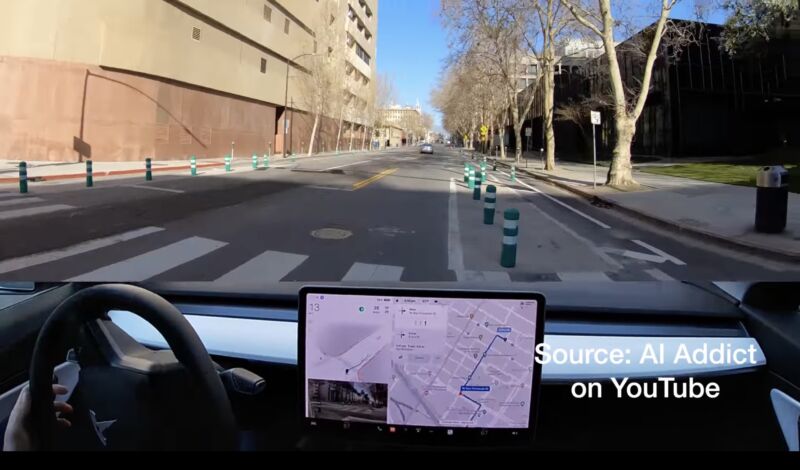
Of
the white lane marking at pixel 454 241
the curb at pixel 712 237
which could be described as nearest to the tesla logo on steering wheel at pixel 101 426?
the white lane marking at pixel 454 241

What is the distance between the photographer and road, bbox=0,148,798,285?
2102 millimetres

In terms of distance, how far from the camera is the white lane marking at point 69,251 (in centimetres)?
182

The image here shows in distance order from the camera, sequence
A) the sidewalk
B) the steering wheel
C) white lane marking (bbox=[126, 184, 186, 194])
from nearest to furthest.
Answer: the steering wheel < the sidewalk < white lane marking (bbox=[126, 184, 186, 194])

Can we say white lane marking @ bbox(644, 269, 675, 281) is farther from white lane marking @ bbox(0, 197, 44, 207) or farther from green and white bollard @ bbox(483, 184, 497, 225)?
white lane marking @ bbox(0, 197, 44, 207)

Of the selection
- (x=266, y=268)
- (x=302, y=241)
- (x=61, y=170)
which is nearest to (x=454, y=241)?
(x=302, y=241)

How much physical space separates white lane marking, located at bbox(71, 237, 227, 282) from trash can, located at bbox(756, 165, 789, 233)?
2760mm

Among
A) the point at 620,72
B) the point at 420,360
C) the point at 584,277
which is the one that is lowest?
the point at 420,360

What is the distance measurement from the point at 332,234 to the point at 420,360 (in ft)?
5.24

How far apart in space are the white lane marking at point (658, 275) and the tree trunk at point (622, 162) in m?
1.96

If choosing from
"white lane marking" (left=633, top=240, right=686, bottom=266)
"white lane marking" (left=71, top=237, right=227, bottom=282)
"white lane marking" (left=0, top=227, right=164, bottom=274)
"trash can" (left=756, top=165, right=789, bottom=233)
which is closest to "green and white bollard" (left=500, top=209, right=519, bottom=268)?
"white lane marking" (left=633, top=240, right=686, bottom=266)

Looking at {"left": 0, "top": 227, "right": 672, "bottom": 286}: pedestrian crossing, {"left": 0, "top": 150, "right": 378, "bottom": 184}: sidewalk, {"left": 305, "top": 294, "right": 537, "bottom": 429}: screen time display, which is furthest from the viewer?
{"left": 0, "top": 150, "right": 378, "bottom": 184}: sidewalk

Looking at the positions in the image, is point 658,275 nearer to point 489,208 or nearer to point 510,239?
point 510,239

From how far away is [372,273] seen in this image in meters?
2.31

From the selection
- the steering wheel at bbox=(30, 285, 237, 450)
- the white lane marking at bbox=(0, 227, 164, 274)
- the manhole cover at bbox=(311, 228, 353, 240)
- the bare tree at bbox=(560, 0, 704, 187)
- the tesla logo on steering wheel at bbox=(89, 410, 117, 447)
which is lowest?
the tesla logo on steering wheel at bbox=(89, 410, 117, 447)
